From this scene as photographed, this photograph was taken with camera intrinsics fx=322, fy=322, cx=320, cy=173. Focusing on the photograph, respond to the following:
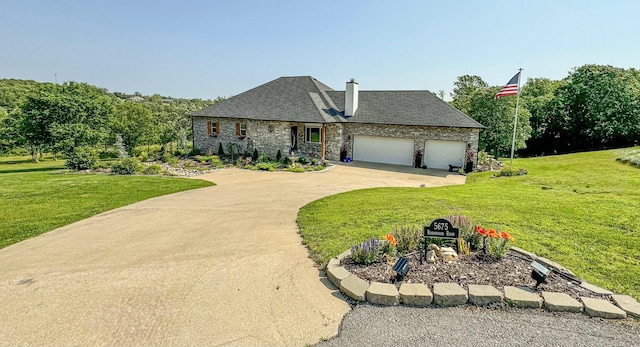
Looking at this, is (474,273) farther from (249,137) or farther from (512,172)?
(249,137)

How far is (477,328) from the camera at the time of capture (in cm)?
391

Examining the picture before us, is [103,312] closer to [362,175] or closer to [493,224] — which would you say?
[493,224]

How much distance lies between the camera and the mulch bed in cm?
468

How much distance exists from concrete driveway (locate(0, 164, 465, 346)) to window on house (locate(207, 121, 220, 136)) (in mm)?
14712

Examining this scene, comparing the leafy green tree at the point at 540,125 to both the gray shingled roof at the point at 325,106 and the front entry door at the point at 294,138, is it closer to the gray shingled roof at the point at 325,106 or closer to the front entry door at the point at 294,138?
the gray shingled roof at the point at 325,106

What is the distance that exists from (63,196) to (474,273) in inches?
579

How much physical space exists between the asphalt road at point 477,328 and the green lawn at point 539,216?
127cm

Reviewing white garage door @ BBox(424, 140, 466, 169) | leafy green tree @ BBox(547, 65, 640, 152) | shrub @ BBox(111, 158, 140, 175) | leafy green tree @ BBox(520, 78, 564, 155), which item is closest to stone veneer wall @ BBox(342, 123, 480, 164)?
white garage door @ BBox(424, 140, 466, 169)

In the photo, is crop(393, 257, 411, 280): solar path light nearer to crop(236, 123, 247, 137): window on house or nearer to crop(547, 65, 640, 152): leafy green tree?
crop(236, 123, 247, 137): window on house

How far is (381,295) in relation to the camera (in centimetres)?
449

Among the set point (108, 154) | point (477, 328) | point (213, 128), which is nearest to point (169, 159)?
point (213, 128)

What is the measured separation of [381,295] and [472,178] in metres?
14.5

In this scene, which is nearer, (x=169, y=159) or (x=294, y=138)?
(x=169, y=159)

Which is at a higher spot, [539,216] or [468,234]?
[468,234]
